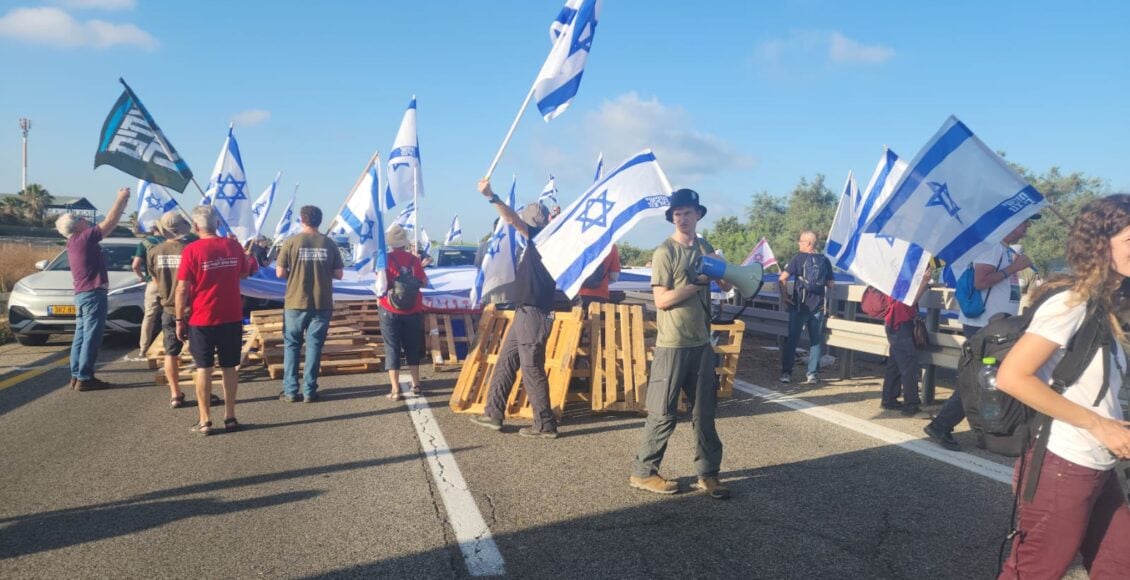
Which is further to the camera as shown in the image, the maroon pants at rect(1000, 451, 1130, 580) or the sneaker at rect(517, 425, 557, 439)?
the sneaker at rect(517, 425, 557, 439)

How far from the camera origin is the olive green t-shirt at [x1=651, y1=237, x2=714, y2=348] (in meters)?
4.18

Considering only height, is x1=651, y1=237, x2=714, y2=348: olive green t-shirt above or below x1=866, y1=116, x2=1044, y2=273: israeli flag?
below

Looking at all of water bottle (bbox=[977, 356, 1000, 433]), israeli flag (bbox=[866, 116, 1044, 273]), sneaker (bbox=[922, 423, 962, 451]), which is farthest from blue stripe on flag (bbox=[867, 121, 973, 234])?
water bottle (bbox=[977, 356, 1000, 433])

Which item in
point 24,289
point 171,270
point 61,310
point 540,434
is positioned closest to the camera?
point 540,434

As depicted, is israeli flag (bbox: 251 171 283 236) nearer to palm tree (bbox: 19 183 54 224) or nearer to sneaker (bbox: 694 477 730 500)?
sneaker (bbox: 694 477 730 500)

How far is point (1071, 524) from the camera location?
223 centimetres

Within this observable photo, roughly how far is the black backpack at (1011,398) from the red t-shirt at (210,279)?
5.61 m

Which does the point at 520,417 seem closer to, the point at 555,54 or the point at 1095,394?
the point at 555,54

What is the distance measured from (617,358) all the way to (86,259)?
19.6ft

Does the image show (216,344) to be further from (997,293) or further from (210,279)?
(997,293)

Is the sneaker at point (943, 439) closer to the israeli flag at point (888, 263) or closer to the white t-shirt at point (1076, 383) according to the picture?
the israeli flag at point (888, 263)

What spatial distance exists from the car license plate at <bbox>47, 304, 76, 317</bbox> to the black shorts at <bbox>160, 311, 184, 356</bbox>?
14.8ft

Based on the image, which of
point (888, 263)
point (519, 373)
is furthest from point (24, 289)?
point (888, 263)

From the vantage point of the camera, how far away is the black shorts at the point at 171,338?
6.54m
